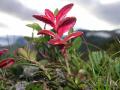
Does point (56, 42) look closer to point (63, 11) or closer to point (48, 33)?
point (48, 33)

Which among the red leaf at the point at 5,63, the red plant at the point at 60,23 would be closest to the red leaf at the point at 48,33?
the red plant at the point at 60,23

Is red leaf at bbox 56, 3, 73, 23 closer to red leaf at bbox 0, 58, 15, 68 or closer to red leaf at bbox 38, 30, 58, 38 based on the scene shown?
red leaf at bbox 38, 30, 58, 38

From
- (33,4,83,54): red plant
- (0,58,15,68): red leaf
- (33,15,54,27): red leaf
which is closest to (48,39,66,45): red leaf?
(33,4,83,54): red plant

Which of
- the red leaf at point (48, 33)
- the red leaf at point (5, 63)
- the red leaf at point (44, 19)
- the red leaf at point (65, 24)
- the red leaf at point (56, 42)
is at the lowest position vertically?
the red leaf at point (5, 63)

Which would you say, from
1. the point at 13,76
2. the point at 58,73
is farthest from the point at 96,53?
the point at 13,76

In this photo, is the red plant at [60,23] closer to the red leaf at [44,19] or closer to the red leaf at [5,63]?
the red leaf at [44,19]

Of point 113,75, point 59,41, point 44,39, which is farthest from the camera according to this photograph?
point 113,75

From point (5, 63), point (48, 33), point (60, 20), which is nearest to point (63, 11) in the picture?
point (60, 20)

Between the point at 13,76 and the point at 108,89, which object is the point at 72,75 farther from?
the point at 13,76
